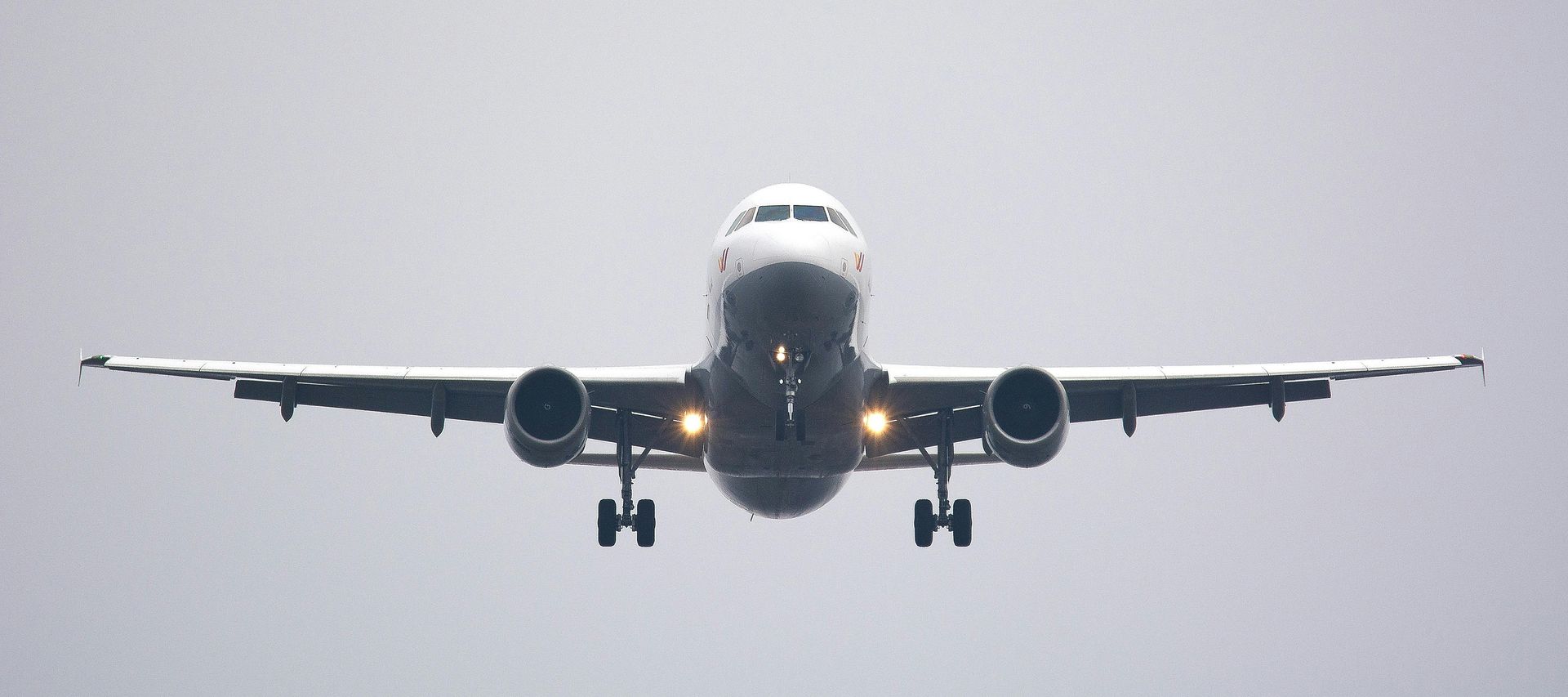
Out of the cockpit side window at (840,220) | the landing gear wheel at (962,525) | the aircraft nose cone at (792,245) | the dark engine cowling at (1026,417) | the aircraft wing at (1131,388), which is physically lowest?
the landing gear wheel at (962,525)

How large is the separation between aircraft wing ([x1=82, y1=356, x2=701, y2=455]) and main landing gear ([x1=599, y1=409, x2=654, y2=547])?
0.43 meters

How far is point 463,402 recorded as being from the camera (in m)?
28.2

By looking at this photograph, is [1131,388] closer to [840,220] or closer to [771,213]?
[840,220]

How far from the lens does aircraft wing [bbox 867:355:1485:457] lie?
24719 mm

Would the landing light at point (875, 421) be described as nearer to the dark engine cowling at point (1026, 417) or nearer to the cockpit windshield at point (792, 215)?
the dark engine cowling at point (1026, 417)

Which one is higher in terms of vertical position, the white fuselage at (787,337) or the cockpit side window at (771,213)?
the cockpit side window at (771,213)

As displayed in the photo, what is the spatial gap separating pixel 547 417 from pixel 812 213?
5.21 metres

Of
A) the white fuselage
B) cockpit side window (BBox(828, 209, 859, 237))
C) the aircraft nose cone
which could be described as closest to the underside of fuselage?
the white fuselage

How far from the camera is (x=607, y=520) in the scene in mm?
27719

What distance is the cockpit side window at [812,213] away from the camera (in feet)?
69.0

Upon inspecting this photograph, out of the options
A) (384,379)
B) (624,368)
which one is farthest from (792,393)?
(384,379)

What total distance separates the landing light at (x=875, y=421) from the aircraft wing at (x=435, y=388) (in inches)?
121

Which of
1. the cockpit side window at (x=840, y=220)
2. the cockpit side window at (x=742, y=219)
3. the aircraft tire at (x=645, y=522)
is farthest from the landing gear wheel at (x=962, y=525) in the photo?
the cockpit side window at (x=742, y=219)

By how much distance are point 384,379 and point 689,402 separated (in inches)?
208
